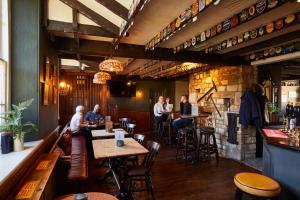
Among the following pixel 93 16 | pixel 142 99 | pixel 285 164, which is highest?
pixel 93 16

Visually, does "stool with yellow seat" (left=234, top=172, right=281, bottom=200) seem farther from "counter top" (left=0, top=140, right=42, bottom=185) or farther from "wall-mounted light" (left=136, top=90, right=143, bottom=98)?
"wall-mounted light" (left=136, top=90, right=143, bottom=98)

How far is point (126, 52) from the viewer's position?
4.07 m

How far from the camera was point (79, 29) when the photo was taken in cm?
314

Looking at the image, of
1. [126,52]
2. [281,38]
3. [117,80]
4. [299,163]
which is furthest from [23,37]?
[117,80]

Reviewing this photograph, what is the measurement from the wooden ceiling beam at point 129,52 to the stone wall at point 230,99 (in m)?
0.62

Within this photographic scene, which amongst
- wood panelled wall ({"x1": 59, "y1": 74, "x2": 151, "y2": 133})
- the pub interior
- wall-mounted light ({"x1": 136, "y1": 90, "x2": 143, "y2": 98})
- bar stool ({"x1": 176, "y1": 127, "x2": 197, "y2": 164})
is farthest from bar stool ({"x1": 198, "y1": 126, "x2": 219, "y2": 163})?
wall-mounted light ({"x1": 136, "y1": 90, "x2": 143, "y2": 98})

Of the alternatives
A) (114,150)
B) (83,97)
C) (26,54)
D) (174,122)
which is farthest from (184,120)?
(83,97)

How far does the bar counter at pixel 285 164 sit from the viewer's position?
2.20 m

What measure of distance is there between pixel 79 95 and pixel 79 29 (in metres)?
5.90

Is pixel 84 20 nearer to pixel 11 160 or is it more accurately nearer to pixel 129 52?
pixel 129 52

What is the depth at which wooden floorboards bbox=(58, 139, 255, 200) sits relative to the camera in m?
3.17

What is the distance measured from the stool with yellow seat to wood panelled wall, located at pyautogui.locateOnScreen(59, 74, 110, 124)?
24.3ft

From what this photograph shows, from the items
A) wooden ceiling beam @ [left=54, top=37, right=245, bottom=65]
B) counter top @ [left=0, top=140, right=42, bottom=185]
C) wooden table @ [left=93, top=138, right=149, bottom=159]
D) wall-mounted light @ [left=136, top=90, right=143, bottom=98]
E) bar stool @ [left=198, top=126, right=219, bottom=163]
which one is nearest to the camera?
counter top @ [left=0, top=140, right=42, bottom=185]

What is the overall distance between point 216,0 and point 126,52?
2.38 m
